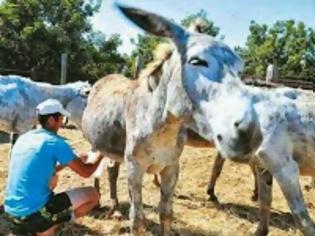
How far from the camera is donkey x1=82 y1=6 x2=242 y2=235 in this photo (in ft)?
11.7

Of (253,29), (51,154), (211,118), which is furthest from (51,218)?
(253,29)

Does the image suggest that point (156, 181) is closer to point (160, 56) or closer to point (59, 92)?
point (59, 92)

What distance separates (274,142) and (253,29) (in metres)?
40.9

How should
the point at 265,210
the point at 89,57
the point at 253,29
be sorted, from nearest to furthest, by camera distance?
the point at 265,210, the point at 89,57, the point at 253,29

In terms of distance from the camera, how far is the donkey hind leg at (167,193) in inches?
191

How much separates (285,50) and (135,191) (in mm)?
36702

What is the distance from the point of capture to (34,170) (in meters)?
3.84

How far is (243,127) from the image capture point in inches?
127

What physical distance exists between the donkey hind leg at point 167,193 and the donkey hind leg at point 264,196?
0.90m

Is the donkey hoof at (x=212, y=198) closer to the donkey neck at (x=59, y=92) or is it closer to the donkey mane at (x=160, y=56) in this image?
the donkey neck at (x=59, y=92)

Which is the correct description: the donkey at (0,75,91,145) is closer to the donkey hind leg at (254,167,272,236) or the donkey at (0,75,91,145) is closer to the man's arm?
the donkey hind leg at (254,167,272,236)

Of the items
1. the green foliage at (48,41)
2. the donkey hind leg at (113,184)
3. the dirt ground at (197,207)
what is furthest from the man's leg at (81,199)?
the green foliage at (48,41)

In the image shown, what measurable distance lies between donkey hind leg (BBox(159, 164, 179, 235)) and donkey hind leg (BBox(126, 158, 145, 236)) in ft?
0.92

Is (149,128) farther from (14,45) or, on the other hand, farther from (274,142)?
(14,45)
